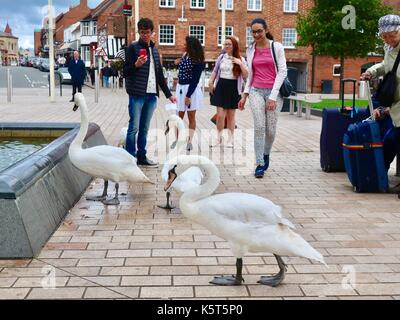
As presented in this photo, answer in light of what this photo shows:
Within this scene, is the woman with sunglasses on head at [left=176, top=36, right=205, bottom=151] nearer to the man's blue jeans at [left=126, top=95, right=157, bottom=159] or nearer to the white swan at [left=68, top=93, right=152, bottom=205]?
the man's blue jeans at [left=126, top=95, right=157, bottom=159]

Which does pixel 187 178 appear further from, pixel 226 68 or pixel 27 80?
pixel 27 80

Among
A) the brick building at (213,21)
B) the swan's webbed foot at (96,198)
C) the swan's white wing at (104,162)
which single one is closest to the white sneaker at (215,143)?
the swan's webbed foot at (96,198)

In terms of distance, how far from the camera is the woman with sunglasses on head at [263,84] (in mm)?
7668

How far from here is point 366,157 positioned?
22.9 ft

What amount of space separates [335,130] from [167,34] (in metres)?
40.1

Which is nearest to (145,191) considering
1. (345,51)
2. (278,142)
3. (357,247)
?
(357,247)

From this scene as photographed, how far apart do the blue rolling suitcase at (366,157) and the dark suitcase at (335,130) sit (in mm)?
1051

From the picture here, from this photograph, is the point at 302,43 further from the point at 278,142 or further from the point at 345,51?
the point at 278,142

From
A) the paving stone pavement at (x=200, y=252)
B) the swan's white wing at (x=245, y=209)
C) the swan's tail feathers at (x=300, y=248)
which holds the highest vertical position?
the swan's white wing at (x=245, y=209)

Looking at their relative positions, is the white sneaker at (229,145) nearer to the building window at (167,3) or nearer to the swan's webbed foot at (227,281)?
the swan's webbed foot at (227,281)

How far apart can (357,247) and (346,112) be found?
11.9ft

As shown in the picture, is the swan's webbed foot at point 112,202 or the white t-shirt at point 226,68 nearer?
the swan's webbed foot at point 112,202

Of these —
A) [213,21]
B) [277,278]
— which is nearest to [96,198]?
[277,278]

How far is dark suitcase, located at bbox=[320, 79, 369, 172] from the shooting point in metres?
8.12
